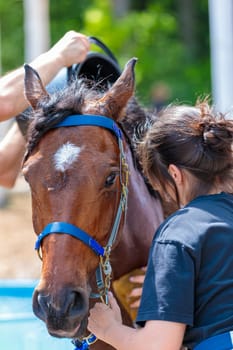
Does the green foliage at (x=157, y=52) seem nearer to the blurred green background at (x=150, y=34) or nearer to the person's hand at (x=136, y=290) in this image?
the blurred green background at (x=150, y=34)

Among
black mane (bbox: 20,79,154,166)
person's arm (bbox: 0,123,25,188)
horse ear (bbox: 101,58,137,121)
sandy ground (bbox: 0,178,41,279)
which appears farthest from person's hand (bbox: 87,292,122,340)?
sandy ground (bbox: 0,178,41,279)

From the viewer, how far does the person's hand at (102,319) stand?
2.69m

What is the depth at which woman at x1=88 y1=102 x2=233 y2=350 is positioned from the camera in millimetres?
2457

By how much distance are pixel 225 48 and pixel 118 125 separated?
201 inches

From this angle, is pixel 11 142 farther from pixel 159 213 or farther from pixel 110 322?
pixel 110 322

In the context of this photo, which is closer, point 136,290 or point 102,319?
point 102,319

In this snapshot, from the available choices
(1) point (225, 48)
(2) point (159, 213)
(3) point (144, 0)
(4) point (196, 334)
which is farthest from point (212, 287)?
(3) point (144, 0)

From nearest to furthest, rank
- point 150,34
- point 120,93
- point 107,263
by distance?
point 107,263
point 120,93
point 150,34

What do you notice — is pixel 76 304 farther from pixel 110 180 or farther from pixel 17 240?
pixel 17 240

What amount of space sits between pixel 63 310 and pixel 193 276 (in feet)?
1.37

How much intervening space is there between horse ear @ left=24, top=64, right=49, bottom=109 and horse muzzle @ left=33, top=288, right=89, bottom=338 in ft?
2.66

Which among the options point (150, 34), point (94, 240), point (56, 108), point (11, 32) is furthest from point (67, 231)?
point (11, 32)

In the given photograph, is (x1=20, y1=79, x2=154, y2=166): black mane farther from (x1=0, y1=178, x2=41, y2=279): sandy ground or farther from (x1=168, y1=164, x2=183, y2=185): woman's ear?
(x1=0, y1=178, x2=41, y2=279): sandy ground

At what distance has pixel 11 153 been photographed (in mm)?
4027
